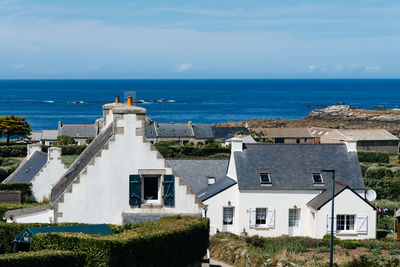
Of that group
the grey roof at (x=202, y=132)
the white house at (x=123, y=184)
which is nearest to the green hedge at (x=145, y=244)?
the white house at (x=123, y=184)

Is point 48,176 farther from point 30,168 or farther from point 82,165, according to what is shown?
point 82,165

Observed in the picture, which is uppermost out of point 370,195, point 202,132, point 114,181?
point 202,132

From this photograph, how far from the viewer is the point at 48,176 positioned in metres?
30.5

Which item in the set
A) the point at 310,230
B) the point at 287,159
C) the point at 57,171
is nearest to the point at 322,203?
the point at 310,230

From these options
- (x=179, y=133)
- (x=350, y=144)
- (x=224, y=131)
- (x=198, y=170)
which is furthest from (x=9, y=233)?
(x=224, y=131)

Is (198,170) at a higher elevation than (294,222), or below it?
higher

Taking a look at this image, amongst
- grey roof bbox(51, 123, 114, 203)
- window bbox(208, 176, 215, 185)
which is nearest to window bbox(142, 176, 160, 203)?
grey roof bbox(51, 123, 114, 203)

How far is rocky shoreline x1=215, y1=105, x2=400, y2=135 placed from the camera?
138 metres

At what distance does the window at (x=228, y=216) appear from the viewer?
111 ft

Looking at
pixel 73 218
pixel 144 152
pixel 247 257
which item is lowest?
pixel 247 257

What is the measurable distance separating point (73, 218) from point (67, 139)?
2789 inches

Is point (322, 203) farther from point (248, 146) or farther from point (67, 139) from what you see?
point (67, 139)

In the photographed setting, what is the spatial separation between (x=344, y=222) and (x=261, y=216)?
4487 millimetres

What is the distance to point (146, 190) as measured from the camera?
1802 centimetres
